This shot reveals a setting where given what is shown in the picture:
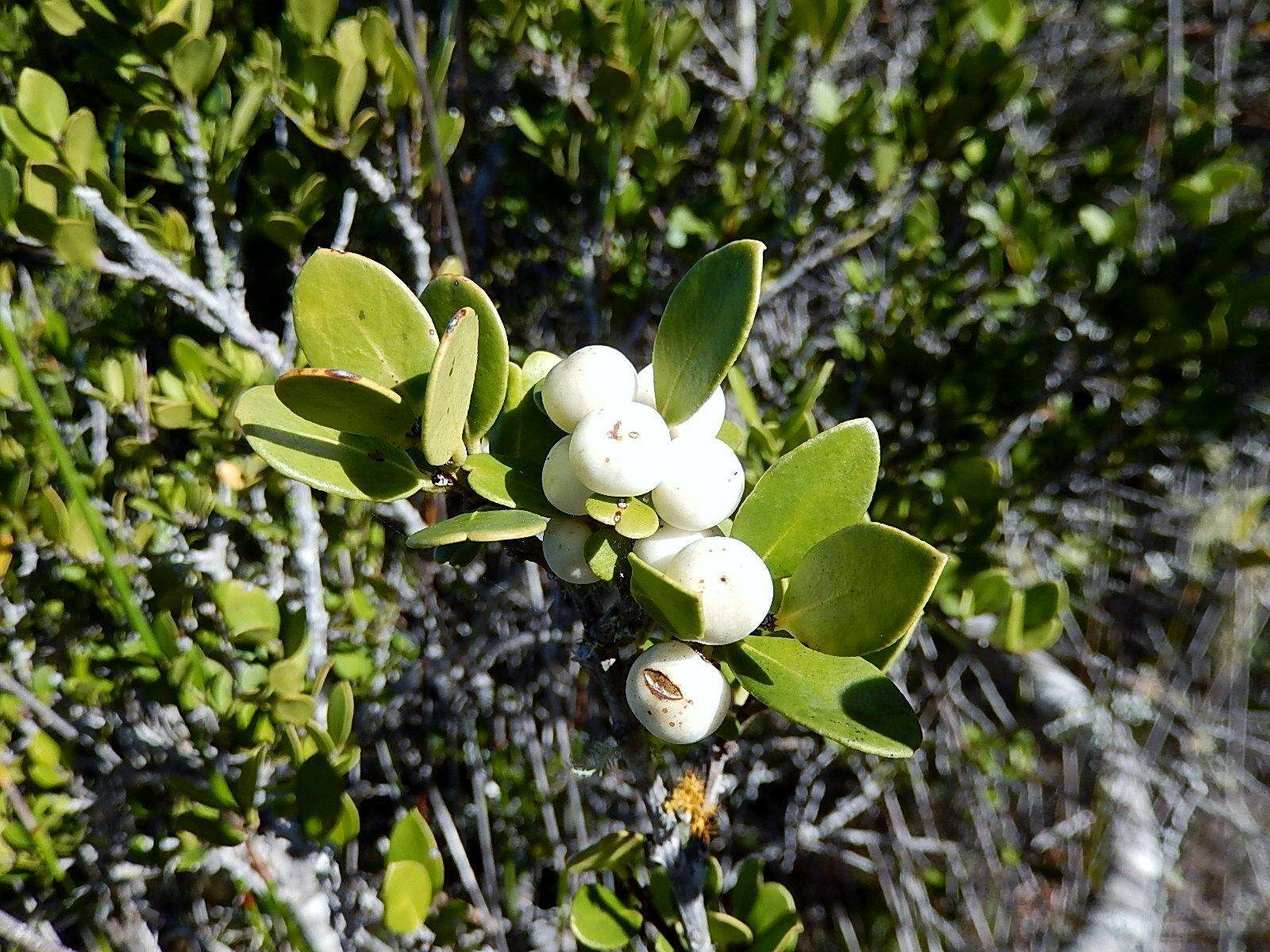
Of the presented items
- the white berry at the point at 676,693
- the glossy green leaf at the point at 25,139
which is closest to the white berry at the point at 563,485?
the white berry at the point at 676,693

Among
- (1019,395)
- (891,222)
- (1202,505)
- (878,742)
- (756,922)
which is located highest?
(878,742)

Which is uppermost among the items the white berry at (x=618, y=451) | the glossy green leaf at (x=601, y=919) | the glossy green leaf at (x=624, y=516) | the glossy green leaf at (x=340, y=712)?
the white berry at (x=618, y=451)

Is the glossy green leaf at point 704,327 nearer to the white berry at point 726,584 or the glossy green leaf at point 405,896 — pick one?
the white berry at point 726,584

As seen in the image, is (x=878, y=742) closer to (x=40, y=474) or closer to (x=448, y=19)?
(x=448, y=19)

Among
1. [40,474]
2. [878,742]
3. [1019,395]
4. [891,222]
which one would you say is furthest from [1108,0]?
[40,474]

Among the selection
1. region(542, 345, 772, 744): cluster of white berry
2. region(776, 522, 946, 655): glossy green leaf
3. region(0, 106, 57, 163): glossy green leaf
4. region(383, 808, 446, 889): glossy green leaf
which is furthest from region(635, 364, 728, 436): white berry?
region(0, 106, 57, 163): glossy green leaf

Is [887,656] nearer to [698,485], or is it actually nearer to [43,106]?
[698,485]

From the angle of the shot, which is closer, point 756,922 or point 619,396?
point 619,396
